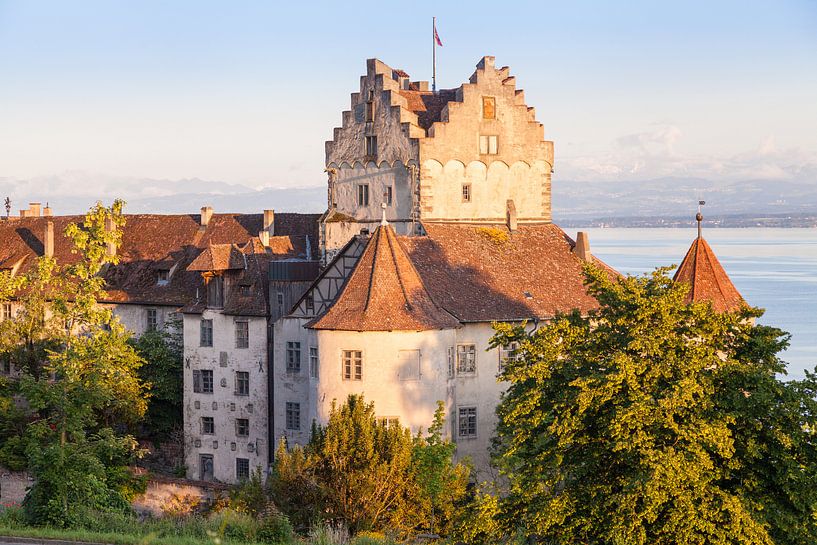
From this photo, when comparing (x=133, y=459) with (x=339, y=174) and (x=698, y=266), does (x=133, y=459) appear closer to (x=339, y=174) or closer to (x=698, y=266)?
(x=339, y=174)

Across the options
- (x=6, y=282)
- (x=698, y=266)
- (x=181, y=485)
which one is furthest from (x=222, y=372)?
(x=698, y=266)

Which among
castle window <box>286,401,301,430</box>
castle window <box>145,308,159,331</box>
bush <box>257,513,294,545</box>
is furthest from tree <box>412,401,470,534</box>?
castle window <box>145,308,159,331</box>

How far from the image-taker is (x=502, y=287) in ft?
157

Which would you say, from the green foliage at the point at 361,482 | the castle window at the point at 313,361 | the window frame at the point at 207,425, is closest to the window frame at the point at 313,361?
the castle window at the point at 313,361

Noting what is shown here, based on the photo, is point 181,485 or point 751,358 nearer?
point 751,358

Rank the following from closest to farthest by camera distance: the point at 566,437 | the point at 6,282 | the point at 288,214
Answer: the point at 566,437
the point at 6,282
the point at 288,214

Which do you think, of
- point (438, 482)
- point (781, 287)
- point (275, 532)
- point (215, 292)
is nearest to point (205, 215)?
point (215, 292)

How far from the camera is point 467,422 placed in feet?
150

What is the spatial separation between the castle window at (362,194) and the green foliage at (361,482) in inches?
675

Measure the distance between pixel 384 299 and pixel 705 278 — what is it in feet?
40.1

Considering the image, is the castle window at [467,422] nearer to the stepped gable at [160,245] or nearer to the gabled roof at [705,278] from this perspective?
the gabled roof at [705,278]

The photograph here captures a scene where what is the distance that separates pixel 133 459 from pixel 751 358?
28374 millimetres

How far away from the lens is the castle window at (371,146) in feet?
171

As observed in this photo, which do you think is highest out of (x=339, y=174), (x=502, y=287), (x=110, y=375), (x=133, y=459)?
(x=339, y=174)
